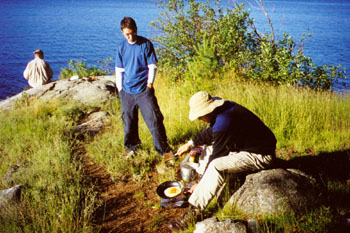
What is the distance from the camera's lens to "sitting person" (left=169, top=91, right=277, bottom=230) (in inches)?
129

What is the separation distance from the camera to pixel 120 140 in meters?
5.75

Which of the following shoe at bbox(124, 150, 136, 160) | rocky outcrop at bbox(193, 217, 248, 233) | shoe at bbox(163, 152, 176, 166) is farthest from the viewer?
shoe at bbox(124, 150, 136, 160)

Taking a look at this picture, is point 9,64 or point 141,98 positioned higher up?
point 141,98

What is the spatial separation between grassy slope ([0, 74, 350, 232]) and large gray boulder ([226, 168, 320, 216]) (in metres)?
0.16

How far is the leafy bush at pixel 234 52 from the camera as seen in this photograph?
294 inches

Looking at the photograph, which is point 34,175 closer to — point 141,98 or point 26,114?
point 141,98

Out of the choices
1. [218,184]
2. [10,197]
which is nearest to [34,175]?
[10,197]

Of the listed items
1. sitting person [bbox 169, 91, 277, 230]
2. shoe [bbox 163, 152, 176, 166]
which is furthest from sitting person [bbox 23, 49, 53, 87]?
sitting person [bbox 169, 91, 277, 230]

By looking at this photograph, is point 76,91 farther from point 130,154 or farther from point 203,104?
point 203,104

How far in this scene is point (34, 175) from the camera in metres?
4.53

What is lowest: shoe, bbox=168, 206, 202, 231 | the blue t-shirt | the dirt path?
the dirt path

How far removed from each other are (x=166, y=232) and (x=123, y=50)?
10.2 ft

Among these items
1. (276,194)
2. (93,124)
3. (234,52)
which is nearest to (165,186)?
(276,194)

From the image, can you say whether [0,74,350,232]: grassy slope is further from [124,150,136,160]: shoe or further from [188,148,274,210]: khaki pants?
[188,148,274,210]: khaki pants
